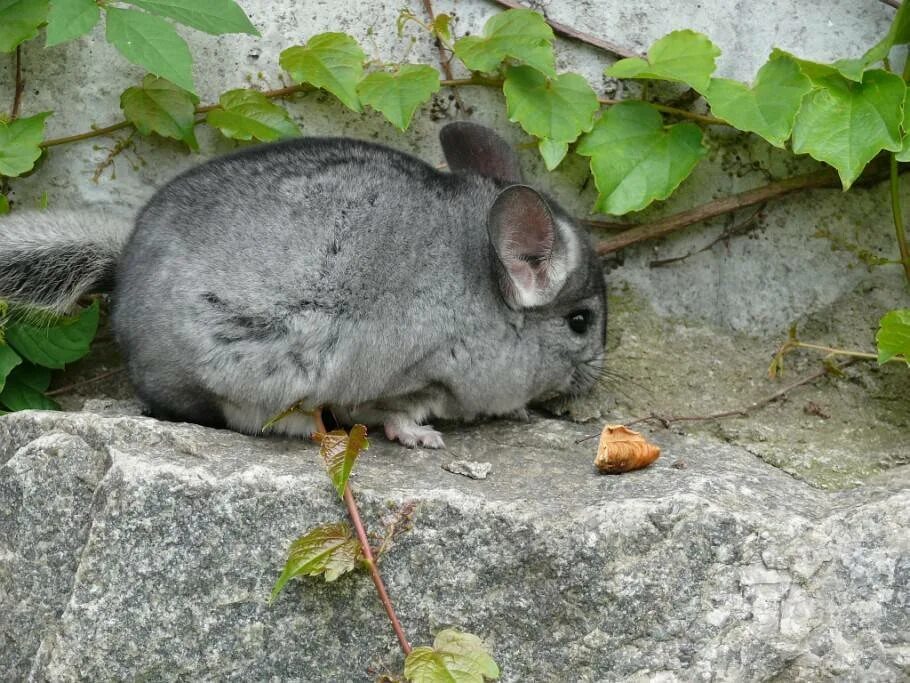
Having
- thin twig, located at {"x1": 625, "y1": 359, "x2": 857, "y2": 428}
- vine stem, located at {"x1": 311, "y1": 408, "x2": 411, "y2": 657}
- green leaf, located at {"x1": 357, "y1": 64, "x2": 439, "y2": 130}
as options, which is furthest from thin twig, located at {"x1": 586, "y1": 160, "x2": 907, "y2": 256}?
vine stem, located at {"x1": 311, "y1": 408, "x2": 411, "y2": 657}

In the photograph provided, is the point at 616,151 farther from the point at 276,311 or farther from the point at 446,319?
the point at 276,311

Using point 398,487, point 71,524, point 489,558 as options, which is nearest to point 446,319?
point 398,487

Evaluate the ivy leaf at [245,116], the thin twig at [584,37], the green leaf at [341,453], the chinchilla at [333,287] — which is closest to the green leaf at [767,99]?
the thin twig at [584,37]

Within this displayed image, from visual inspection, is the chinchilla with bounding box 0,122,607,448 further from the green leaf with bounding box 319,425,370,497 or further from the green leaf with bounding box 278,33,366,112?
the green leaf with bounding box 319,425,370,497

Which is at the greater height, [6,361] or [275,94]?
[275,94]

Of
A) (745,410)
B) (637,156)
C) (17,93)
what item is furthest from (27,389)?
(745,410)

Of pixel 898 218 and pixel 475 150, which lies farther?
pixel 475 150

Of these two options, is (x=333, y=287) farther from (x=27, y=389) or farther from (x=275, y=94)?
(x=27, y=389)
